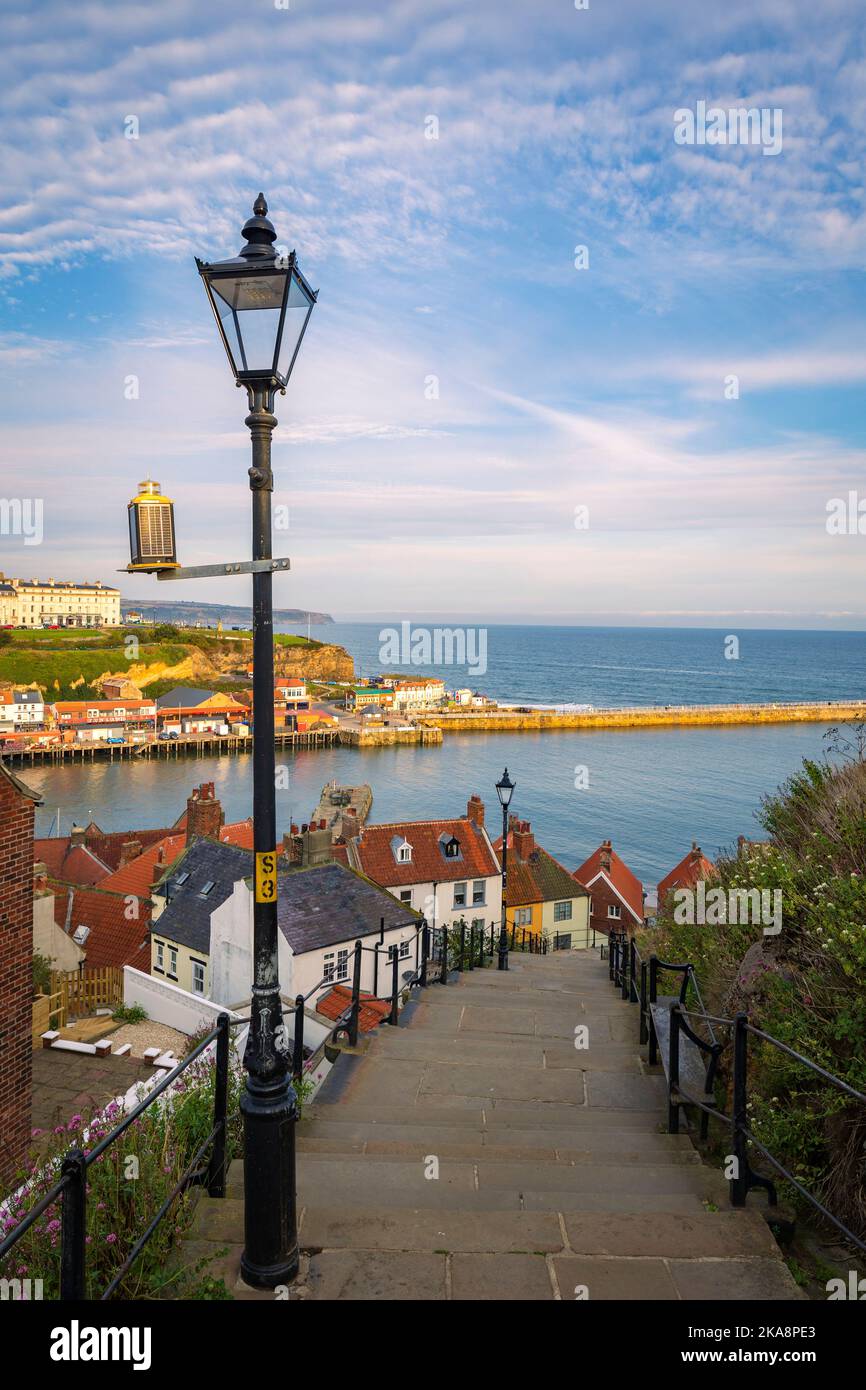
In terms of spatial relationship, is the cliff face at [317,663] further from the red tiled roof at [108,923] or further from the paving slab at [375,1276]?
the paving slab at [375,1276]

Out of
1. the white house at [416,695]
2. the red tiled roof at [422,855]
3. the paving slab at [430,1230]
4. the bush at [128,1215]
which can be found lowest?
the red tiled roof at [422,855]

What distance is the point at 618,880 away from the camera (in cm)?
4134

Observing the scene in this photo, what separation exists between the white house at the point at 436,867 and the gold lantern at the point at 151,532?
29.4m

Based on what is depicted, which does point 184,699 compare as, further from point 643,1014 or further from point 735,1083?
point 735,1083

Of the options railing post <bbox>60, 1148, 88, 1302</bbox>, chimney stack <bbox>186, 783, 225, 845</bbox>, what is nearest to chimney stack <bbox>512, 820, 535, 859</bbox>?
chimney stack <bbox>186, 783, 225, 845</bbox>

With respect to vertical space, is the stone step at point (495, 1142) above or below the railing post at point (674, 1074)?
below

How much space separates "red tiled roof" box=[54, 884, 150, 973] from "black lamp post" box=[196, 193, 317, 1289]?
24510 mm

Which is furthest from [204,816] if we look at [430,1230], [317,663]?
[317,663]

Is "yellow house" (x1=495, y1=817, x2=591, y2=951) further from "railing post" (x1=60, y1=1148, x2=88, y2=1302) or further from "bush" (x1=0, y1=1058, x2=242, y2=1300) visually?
"railing post" (x1=60, y1=1148, x2=88, y2=1302)

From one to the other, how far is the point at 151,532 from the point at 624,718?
119m

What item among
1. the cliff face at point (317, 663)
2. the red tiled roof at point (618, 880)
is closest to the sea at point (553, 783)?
the red tiled roof at point (618, 880)

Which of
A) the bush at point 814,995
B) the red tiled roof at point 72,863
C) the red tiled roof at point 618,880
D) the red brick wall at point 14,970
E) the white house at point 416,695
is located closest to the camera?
the bush at point 814,995

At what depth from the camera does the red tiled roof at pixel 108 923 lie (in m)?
27.0

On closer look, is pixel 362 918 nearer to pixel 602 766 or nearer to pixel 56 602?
pixel 602 766
